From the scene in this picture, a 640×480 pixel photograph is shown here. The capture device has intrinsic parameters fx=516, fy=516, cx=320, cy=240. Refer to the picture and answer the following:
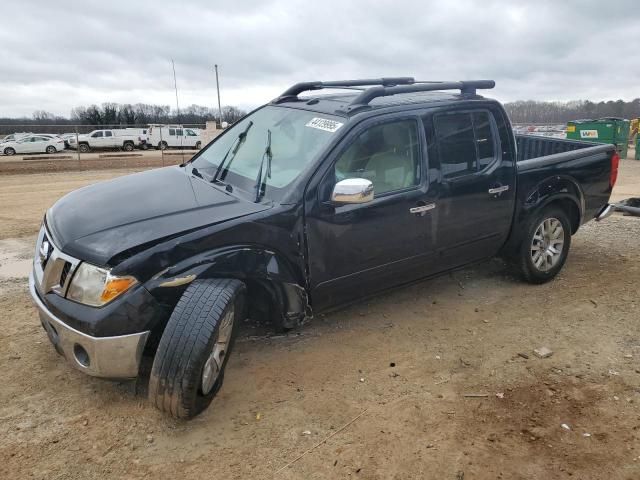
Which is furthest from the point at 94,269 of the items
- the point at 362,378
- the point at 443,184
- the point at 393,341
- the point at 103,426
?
the point at 443,184

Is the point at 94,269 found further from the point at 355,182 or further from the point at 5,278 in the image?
the point at 5,278

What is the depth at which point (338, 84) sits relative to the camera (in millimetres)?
4867

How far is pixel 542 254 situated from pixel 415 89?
7.29 ft

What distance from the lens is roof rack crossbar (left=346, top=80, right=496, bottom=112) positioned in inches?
155

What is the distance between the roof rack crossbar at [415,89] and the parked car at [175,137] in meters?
34.5

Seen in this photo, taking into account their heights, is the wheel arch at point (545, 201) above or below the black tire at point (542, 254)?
above

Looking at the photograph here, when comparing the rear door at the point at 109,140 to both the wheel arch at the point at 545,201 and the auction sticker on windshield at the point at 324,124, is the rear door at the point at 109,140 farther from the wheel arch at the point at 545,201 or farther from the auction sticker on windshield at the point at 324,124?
the wheel arch at the point at 545,201

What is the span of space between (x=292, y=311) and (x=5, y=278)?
11.9 feet

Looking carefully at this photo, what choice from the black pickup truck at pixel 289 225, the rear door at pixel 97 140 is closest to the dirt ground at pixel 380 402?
the black pickup truck at pixel 289 225

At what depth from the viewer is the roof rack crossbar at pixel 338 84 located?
4.58 m

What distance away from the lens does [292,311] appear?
3.60 metres

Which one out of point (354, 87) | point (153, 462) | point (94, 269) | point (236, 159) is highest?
point (354, 87)

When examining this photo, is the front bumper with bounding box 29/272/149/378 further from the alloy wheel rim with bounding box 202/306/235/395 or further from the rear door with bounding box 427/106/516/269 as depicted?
the rear door with bounding box 427/106/516/269

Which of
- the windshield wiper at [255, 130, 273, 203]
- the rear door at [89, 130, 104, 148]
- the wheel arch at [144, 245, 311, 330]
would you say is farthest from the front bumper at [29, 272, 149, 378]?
the rear door at [89, 130, 104, 148]
